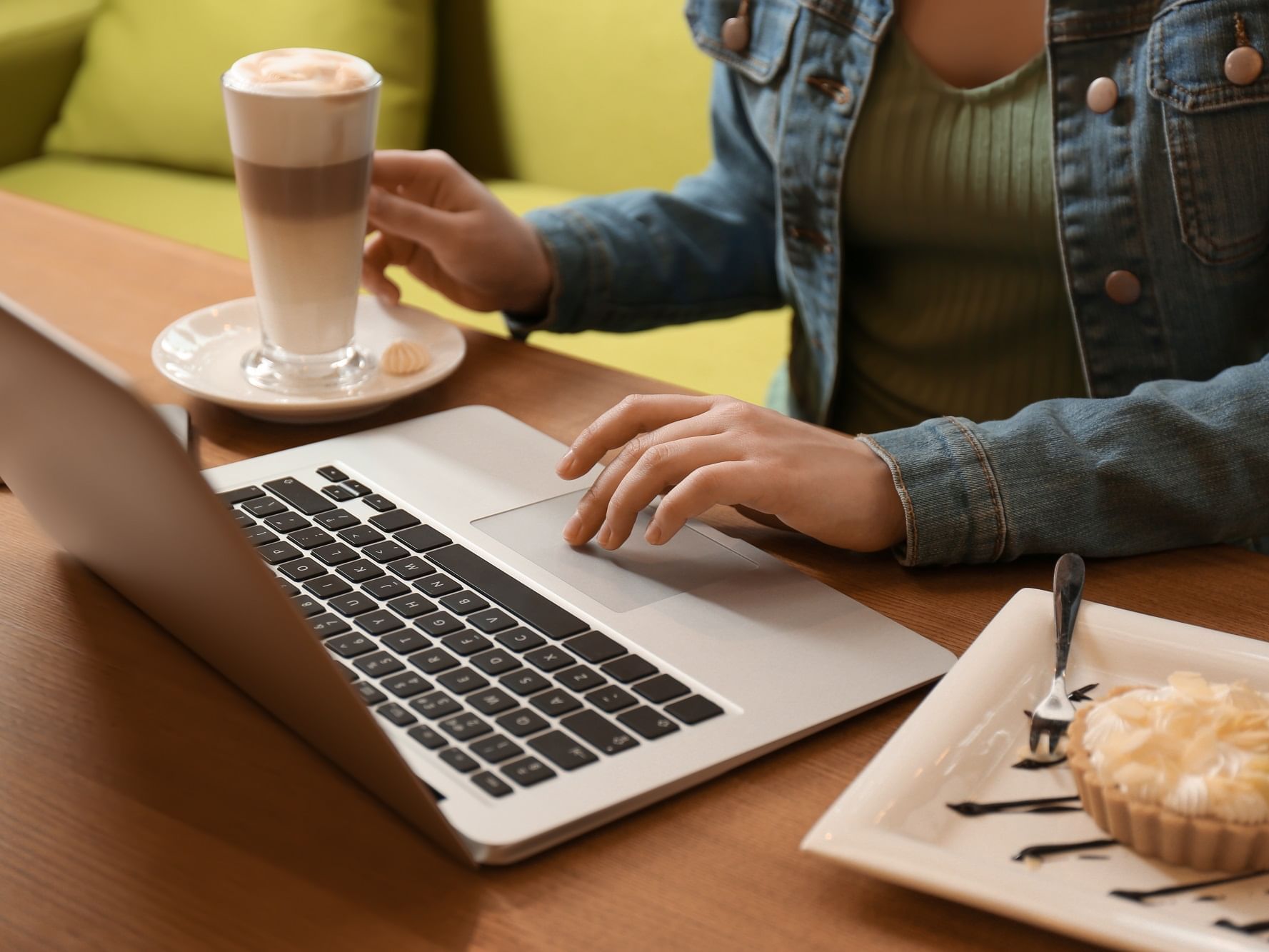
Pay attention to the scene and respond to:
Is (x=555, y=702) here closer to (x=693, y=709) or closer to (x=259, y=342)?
(x=693, y=709)

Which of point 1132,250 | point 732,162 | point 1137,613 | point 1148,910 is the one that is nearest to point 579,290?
point 732,162

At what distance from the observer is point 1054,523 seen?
24.6 inches

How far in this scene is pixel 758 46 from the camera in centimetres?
101

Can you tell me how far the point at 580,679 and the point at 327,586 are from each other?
134 mm

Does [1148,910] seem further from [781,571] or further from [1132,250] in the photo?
[1132,250]

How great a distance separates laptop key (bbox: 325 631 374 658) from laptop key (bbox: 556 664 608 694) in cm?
8

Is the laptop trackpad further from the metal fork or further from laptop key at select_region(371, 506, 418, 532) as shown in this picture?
the metal fork

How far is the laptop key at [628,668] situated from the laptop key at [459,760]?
75mm

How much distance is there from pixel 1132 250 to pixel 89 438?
2.25 ft

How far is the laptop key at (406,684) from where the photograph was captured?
0.49m

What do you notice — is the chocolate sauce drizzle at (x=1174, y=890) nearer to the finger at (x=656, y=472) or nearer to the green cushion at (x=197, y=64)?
the finger at (x=656, y=472)

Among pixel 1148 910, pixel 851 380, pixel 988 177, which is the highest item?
pixel 988 177

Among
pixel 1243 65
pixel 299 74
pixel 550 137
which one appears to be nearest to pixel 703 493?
pixel 299 74

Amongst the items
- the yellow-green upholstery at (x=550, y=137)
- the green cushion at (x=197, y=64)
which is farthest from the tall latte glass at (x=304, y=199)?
the green cushion at (x=197, y=64)
